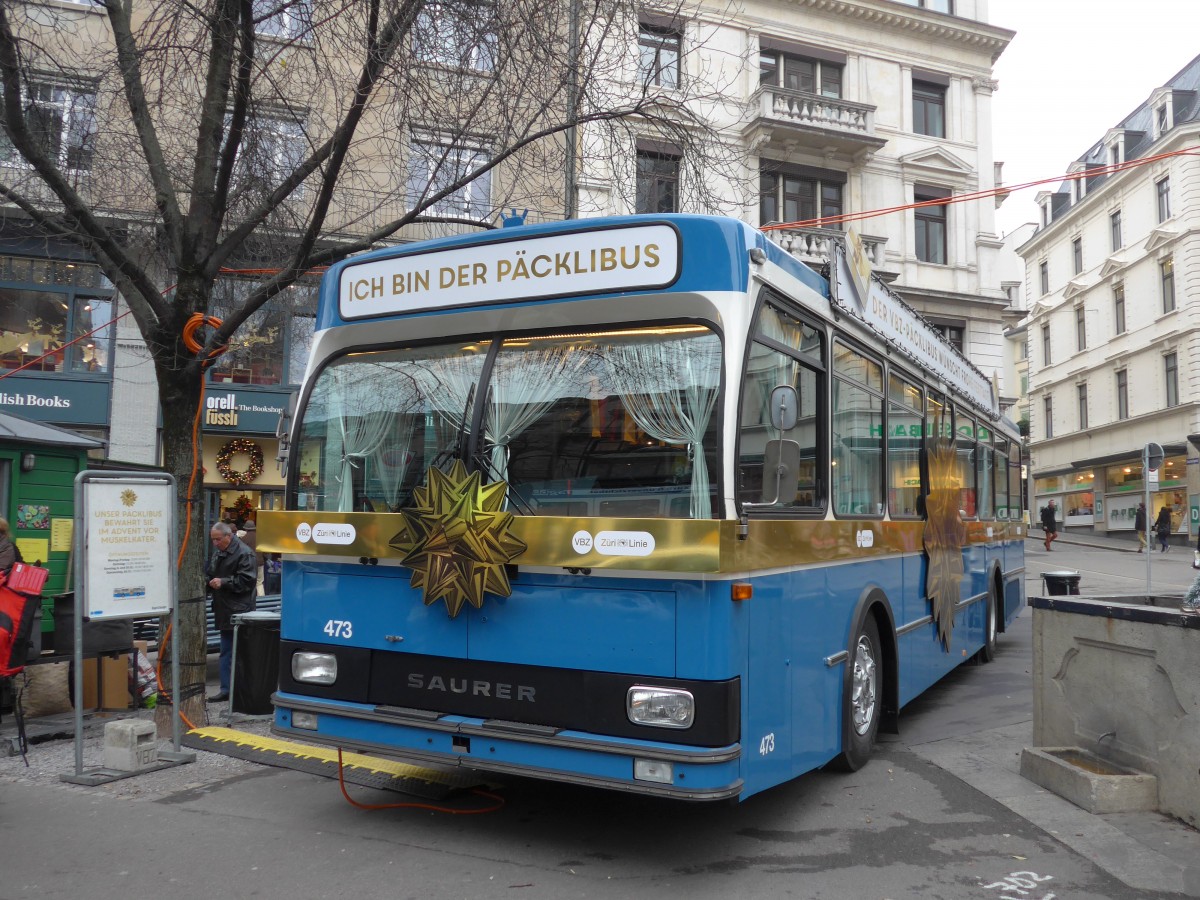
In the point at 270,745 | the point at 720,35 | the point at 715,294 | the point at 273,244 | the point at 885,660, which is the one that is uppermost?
the point at 720,35

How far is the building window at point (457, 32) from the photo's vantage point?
7457 mm

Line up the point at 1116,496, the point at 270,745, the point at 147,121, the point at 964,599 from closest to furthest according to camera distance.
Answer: the point at 270,745 → the point at 147,121 → the point at 964,599 → the point at 1116,496

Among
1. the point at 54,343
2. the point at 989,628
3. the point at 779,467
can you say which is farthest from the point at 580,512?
the point at 54,343

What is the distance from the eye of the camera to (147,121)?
775 cm

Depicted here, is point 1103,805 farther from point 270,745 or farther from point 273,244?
point 273,244

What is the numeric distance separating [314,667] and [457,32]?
492 cm

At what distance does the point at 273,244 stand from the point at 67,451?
3028mm

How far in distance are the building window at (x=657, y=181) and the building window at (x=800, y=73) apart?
56.2 feet

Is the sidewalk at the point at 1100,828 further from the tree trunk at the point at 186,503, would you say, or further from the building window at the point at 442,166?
the building window at the point at 442,166

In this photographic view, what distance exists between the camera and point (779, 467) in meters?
4.60

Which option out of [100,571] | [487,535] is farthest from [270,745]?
[487,535]

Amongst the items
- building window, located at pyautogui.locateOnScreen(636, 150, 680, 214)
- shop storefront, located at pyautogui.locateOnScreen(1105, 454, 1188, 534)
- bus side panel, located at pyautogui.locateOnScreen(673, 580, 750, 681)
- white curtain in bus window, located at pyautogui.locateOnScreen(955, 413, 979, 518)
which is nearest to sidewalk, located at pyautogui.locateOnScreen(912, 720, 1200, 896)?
bus side panel, located at pyautogui.locateOnScreen(673, 580, 750, 681)

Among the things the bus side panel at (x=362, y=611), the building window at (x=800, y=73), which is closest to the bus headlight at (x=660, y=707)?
the bus side panel at (x=362, y=611)

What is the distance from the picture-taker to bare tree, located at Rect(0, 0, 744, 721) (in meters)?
7.24
